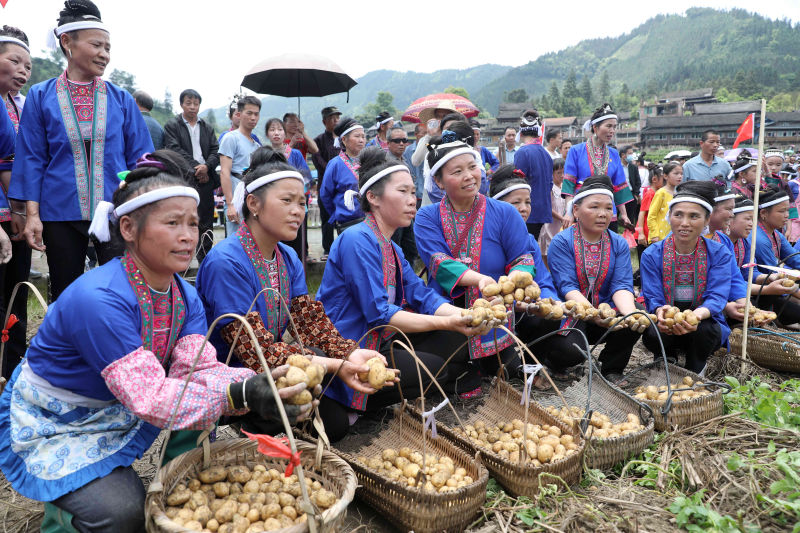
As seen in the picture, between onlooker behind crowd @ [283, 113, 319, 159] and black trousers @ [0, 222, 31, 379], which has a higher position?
onlooker behind crowd @ [283, 113, 319, 159]

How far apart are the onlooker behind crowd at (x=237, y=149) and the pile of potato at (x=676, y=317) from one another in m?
4.14

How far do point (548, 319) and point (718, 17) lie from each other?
23776cm

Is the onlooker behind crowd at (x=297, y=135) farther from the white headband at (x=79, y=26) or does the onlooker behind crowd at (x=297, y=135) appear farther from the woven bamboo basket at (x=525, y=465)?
the woven bamboo basket at (x=525, y=465)

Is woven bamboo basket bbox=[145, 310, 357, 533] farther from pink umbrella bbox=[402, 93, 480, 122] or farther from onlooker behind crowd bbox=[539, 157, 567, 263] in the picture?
pink umbrella bbox=[402, 93, 480, 122]

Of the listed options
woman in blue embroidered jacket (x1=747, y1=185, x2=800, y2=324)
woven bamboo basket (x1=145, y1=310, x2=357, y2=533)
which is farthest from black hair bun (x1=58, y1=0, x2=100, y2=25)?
woman in blue embroidered jacket (x1=747, y1=185, x2=800, y2=324)

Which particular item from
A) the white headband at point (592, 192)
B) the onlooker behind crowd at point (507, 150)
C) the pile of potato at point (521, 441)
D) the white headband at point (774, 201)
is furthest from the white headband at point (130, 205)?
the onlooker behind crowd at point (507, 150)

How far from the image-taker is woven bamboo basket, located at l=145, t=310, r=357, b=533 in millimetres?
1831

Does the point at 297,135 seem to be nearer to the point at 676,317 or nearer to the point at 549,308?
the point at 549,308

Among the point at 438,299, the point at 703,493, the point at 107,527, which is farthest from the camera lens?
the point at 438,299

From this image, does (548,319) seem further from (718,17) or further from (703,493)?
(718,17)

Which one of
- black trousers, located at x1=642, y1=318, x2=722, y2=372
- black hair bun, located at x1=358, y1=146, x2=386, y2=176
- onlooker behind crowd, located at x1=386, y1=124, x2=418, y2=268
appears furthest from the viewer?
onlooker behind crowd, located at x1=386, y1=124, x2=418, y2=268

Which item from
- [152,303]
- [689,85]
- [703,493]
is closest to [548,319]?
[703,493]

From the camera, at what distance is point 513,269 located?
3.83 metres

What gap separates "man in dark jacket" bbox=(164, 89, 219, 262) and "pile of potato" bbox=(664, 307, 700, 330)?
16.0 feet
